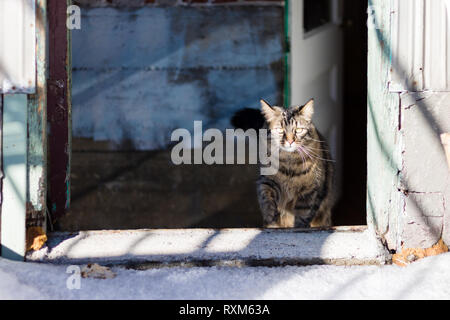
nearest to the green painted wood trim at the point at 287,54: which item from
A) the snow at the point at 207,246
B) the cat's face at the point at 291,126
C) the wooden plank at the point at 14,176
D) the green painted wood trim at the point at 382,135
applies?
the cat's face at the point at 291,126

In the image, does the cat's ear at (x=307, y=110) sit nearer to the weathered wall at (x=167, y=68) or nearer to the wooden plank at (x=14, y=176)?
the weathered wall at (x=167, y=68)

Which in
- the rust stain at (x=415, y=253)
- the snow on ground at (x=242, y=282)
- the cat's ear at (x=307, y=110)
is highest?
the cat's ear at (x=307, y=110)

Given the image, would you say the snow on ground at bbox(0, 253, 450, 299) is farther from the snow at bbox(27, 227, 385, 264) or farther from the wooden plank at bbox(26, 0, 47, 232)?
the wooden plank at bbox(26, 0, 47, 232)

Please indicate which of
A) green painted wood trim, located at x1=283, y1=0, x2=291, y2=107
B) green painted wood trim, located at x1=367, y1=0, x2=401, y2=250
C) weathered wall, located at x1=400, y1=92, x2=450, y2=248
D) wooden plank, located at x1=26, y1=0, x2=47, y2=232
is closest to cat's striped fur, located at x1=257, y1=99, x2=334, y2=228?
green painted wood trim, located at x1=367, y1=0, x2=401, y2=250

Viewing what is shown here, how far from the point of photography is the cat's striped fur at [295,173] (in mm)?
3095

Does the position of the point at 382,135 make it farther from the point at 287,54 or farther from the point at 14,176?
the point at 287,54

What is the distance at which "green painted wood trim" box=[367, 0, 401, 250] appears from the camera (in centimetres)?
219

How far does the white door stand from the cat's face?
1297 mm

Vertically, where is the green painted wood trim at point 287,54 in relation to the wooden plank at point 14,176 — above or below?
above

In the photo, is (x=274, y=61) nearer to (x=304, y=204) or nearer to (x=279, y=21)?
(x=279, y=21)

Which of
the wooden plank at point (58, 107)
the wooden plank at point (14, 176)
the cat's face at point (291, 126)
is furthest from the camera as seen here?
the cat's face at point (291, 126)

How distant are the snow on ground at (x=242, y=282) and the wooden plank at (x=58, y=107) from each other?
0.43m

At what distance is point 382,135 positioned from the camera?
7.48ft
